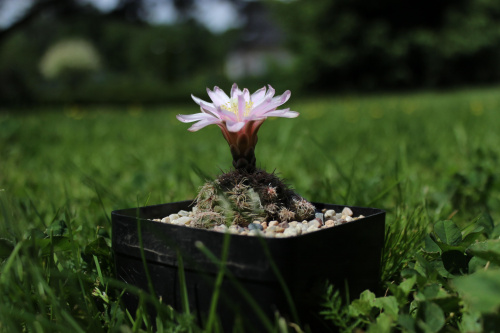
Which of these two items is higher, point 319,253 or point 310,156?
point 319,253

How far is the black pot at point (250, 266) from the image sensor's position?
91 centimetres

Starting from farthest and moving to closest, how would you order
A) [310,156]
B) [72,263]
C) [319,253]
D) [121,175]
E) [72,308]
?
[310,156] → [121,175] → [72,263] → [72,308] → [319,253]

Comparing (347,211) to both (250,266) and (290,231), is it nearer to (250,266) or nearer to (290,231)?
(290,231)

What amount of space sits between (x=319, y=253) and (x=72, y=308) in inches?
22.7

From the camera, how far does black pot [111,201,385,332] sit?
91cm

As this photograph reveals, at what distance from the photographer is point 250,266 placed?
3.01 feet

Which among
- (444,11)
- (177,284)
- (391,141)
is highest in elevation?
(444,11)

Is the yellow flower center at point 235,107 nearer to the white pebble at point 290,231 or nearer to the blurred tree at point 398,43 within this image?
the white pebble at point 290,231

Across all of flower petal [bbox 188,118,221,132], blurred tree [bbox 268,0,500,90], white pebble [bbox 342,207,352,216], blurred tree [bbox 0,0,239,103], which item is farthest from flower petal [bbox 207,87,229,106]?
blurred tree [bbox 268,0,500,90]

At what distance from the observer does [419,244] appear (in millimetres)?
1438


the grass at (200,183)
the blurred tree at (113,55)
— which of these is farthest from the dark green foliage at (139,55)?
the grass at (200,183)

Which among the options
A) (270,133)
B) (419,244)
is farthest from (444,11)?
(419,244)

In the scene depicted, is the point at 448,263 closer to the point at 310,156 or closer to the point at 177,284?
the point at 177,284

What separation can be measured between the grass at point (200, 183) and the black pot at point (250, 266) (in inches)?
1.8
